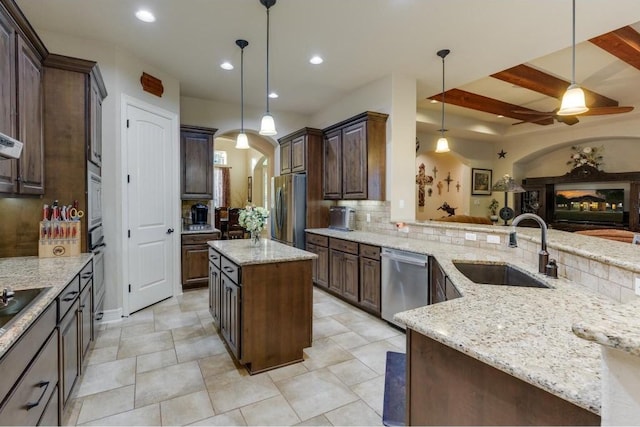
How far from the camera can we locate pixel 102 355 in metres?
2.74

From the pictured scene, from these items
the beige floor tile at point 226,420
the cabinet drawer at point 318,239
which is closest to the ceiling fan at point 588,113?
the cabinet drawer at point 318,239

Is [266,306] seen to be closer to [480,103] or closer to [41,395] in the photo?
[41,395]

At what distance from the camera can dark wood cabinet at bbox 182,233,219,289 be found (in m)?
4.70

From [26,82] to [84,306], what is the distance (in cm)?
171

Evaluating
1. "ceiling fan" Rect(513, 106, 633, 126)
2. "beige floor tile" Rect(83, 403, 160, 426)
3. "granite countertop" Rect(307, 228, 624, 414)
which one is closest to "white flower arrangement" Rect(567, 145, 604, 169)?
"ceiling fan" Rect(513, 106, 633, 126)

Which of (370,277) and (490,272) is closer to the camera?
(490,272)

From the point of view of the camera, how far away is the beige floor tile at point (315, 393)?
6.79ft

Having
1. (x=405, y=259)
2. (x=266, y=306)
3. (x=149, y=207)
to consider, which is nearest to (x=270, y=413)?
(x=266, y=306)

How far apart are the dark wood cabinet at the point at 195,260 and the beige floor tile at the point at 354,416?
133 inches

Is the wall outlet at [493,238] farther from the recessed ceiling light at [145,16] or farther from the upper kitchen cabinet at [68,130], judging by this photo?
the recessed ceiling light at [145,16]

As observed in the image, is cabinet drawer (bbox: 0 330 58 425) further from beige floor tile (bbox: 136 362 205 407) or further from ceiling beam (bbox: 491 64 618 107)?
ceiling beam (bbox: 491 64 618 107)

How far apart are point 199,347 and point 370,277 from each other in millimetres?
1974

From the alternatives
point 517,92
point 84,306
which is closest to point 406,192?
point 517,92

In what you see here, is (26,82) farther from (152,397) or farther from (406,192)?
(406,192)
